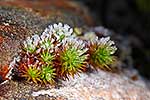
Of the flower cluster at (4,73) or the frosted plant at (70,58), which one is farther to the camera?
the frosted plant at (70,58)

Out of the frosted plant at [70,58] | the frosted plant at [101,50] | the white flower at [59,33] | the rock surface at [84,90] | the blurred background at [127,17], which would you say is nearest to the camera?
the rock surface at [84,90]

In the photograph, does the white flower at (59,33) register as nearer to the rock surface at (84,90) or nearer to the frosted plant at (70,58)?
the frosted plant at (70,58)

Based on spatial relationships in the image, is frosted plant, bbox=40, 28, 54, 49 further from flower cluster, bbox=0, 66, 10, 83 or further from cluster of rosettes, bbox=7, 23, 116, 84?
flower cluster, bbox=0, 66, 10, 83

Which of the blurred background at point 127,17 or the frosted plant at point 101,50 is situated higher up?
the frosted plant at point 101,50

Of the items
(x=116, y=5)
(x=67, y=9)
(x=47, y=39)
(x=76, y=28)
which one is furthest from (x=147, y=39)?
(x=47, y=39)

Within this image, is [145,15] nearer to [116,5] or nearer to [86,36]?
[116,5]

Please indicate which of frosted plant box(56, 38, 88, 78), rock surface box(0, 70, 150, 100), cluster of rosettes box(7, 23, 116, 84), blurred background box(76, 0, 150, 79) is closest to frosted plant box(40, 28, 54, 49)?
cluster of rosettes box(7, 23, 116, 84)

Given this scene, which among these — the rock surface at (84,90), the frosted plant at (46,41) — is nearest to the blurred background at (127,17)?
the rock surface at (84,90)
